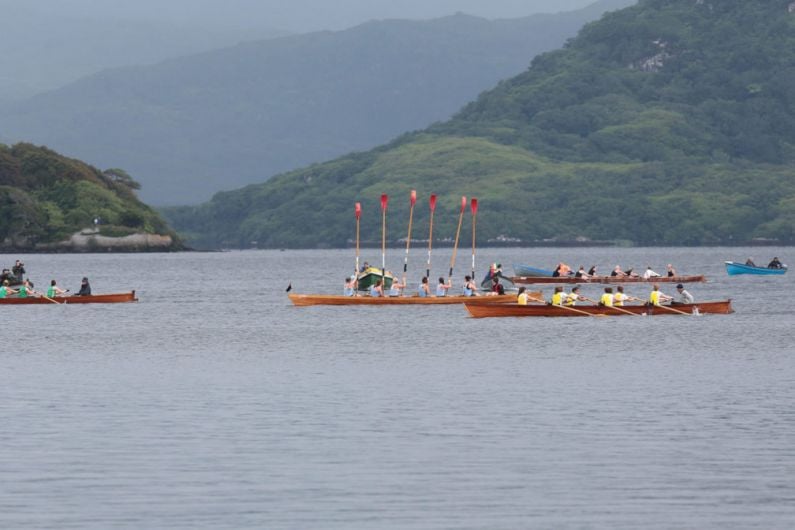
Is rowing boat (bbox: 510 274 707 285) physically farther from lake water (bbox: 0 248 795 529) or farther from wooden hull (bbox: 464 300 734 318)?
lake water (bbox: 0 248 795 529)

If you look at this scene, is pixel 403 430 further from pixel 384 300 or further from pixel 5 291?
pixel 5 291

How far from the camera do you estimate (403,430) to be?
49.5 m

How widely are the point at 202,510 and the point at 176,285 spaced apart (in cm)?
14199

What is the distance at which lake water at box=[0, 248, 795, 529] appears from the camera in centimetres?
3784

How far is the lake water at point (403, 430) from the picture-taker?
124 ft

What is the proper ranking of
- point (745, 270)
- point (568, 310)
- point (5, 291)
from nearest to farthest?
point (568, 310) → point (5, 291) → point (745, 270)

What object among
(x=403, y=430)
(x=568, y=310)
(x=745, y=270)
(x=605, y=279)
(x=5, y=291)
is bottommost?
(x=403, y=430)

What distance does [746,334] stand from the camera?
8950 cm

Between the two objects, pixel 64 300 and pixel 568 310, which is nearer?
pixel 568 310

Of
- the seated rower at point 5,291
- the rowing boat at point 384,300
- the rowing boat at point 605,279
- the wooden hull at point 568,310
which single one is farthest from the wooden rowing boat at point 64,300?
the rowing boat at point 605,279

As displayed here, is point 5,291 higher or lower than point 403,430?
higher

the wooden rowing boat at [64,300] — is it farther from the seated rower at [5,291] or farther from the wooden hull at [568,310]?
the wooden hull at [568,310]

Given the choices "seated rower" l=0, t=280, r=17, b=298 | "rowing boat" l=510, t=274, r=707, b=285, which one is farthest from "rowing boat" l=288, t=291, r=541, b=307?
"rowing boat" l=510, t=274, r=707, b=285

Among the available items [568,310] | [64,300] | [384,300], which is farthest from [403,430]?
[64,300]
